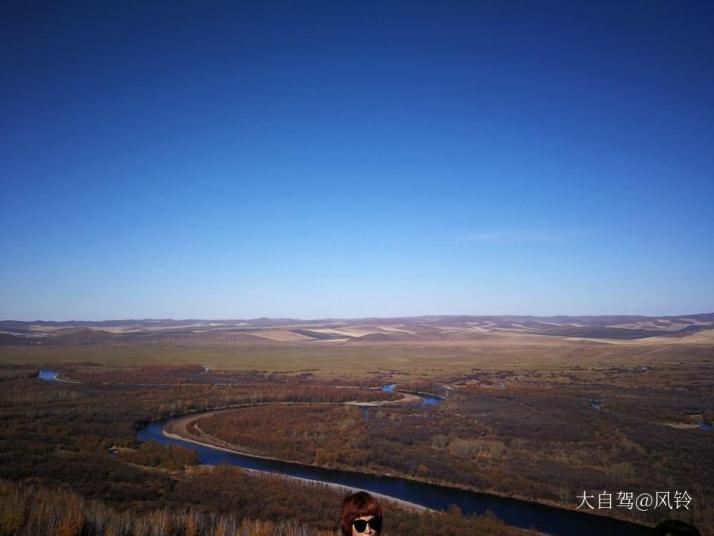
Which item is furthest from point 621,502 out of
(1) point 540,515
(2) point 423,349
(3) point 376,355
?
(2) point 423,349

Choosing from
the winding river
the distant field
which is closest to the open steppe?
the winding river

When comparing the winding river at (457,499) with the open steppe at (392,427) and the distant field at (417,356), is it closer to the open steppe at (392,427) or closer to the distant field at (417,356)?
the open steppe at (392,427)

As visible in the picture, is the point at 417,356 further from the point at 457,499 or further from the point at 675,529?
the point at 675,529

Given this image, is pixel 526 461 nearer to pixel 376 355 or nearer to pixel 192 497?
pixel 192 497

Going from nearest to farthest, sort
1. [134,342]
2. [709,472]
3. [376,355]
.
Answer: [709,472], [376,355], [134,342]

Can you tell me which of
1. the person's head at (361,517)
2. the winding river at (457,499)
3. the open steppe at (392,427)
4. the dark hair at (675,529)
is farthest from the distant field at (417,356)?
the person's head at (361,517)

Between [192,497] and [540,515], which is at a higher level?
[192,497]

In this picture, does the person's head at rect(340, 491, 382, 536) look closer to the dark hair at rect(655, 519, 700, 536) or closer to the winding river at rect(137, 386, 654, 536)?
the dark hair at rect(655, 519, 700, 536)
